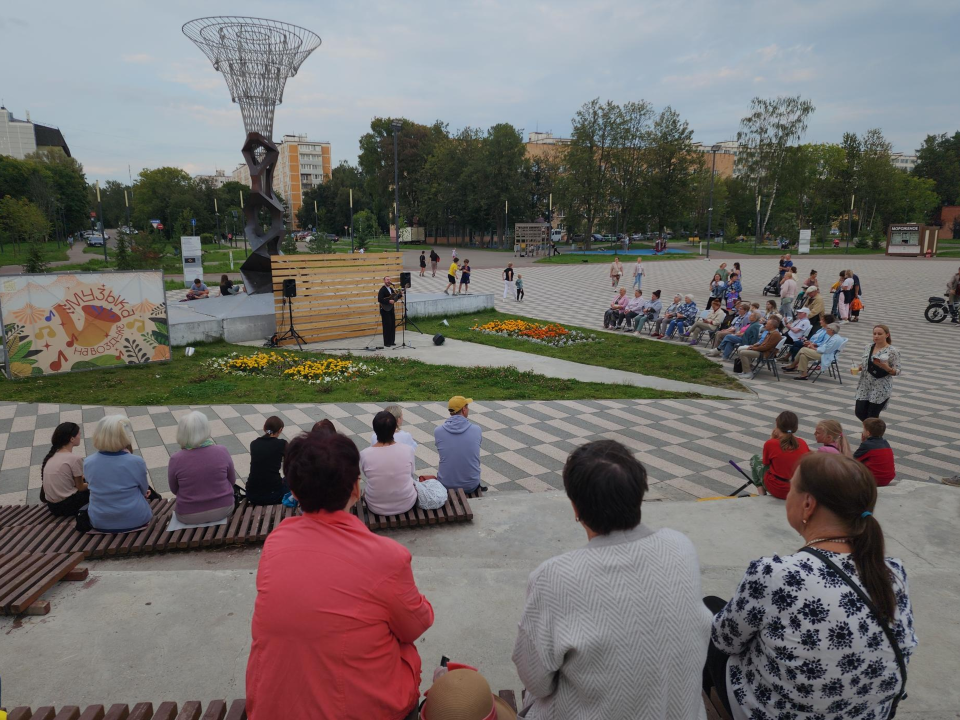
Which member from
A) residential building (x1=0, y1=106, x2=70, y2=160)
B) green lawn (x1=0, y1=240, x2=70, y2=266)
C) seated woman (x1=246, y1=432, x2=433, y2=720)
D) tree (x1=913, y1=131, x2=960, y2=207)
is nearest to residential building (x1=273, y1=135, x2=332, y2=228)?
residential building (x1=0, y1=106, x2=70, y2=160)

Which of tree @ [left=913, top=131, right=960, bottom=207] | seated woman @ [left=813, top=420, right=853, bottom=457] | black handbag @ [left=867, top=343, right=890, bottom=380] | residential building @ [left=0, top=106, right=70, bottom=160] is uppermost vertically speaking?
residential building @ [left=0, top=106, right=70, bottom=160]

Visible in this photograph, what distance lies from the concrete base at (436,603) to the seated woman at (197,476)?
0.32 meters

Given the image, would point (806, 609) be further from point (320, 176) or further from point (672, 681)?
point (320, 176)

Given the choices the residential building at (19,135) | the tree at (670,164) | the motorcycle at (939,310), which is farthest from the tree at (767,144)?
the residential building at (19,135)

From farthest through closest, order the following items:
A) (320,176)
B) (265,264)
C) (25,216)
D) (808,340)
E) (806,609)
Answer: (320,176)
(25,216)
(265,264)
(808,340)
(806,609)

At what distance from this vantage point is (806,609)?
1.89m

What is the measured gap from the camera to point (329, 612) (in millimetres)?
1890

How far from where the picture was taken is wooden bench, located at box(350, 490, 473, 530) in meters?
4.61

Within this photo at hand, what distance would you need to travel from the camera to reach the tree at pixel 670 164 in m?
56.8

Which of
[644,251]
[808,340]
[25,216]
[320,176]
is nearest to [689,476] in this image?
[808,340]

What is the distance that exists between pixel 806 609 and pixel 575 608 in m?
0.79

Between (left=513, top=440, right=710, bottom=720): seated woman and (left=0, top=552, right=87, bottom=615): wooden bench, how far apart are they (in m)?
3.04

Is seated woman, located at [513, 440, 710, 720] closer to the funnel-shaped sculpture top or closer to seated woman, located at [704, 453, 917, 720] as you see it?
seated woman, located at [704, 453, 917, 720]

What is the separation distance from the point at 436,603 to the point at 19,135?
12872 cm
